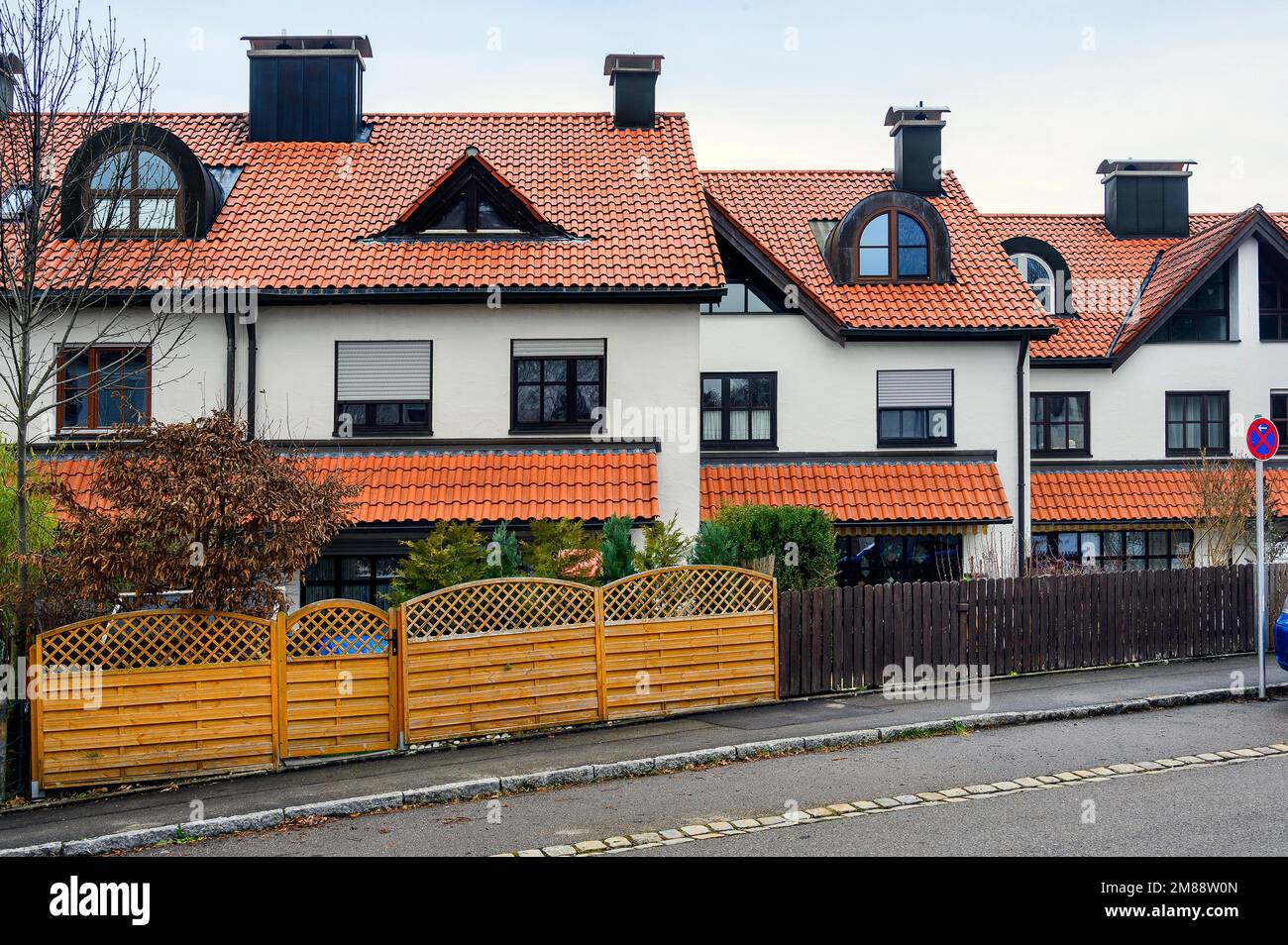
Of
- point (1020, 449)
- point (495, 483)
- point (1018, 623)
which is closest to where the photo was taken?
point (1018, 623)

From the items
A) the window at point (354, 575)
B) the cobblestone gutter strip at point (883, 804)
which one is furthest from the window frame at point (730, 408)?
the cobblestone gutter strip at point (883, 804)

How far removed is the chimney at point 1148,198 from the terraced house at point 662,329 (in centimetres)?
8

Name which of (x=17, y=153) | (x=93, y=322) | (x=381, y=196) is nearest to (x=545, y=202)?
(x=381, y=196)

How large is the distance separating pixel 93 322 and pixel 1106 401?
19.2 meters

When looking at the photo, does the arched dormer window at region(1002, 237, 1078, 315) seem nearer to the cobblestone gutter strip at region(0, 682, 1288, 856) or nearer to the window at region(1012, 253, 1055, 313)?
the window at region(1012, 253, 1055, 313)

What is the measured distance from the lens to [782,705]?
1332cm

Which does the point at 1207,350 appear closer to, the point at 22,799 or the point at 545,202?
the point at 545,202

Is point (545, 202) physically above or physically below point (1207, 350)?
above

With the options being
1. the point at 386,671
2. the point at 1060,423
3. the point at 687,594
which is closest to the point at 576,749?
the point at 386,671

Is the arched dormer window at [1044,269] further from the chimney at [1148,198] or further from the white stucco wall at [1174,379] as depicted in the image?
the chimney at [1148,198]

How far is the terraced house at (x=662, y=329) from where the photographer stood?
17.2 meters

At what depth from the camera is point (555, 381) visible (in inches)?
695

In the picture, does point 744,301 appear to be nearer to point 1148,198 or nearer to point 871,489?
point 871,489

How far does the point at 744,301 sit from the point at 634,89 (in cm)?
473
